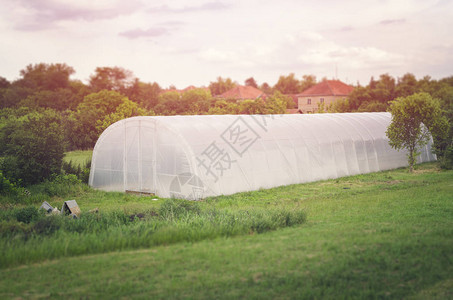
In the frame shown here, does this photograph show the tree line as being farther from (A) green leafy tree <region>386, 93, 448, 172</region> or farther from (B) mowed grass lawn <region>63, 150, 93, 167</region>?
(A) green leafy tree <region>386, 93, 448, 172</region>

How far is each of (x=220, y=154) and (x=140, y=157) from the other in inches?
133

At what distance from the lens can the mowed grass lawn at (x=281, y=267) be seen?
21.7 ft

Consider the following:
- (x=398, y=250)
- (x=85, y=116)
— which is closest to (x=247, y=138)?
(x=398, y=250)

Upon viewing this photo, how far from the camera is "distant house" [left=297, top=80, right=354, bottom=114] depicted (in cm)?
9625

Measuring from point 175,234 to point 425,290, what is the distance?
16.0ft

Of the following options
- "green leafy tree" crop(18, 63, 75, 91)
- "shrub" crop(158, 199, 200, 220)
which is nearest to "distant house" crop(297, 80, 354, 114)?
"green leafy tree" crop(18, 63, 75, 91)

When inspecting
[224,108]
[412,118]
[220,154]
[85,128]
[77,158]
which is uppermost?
[224,108]

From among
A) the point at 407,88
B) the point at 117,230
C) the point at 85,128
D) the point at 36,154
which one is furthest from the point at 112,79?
the point at 117,230

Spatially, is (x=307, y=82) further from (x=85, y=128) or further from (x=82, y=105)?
(x=85, y=128)

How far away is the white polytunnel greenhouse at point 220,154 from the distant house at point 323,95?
241 feet

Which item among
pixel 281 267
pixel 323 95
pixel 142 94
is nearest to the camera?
pixel 281 267

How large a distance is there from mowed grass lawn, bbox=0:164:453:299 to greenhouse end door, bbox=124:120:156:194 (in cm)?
869

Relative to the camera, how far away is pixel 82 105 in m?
54.6

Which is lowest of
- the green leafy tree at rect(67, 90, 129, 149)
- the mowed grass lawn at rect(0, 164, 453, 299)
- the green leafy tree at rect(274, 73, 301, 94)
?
the mowed grass lawn at rect(0, 164, 453, 299)
